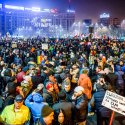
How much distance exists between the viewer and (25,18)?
176m

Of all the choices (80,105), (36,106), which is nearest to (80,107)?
(80,105)

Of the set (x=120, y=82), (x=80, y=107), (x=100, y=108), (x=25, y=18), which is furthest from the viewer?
(x=25, y=18)

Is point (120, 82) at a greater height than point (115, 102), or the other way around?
point (115, 102)

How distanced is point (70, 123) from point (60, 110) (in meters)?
0.57

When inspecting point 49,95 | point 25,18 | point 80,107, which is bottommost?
point 80,107

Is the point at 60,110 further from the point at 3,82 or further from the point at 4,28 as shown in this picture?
the point at 4,28

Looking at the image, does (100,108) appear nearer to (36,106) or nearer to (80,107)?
(80,107)

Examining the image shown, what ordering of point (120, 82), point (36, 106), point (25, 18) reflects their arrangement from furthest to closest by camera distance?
point (25, 18) < point (120, 82) < point (36, 106)

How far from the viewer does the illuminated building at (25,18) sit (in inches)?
5906

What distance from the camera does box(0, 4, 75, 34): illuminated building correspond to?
492 ft

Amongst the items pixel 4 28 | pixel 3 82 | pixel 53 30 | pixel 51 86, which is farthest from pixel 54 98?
pixel 53 30

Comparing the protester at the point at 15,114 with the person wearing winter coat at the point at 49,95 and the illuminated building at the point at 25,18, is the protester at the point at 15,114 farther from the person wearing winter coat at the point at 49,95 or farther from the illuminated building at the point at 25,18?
the illuminated building at the point at 25,18

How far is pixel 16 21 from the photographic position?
166750mm

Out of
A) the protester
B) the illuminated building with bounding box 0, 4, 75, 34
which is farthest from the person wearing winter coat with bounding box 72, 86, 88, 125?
the illuminated building with bounding box 0, 4, 75, 34
